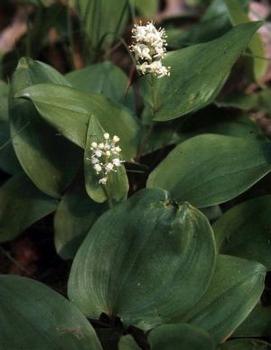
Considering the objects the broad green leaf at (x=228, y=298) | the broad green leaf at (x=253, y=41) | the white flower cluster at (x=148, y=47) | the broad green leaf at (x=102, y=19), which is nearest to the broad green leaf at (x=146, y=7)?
the broad green leaf at (x=102, y=19)

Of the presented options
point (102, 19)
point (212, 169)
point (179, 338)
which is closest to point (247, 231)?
point (212, 169)

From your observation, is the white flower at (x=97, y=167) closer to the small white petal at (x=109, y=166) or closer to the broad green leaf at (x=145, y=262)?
the small white petal at (x=109, y=166)

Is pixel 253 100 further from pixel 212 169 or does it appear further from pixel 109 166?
pixel 109 166

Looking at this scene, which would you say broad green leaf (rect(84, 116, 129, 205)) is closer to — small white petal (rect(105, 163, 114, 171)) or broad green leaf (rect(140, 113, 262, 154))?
small white petal (rect(105, 163, 114, 171))

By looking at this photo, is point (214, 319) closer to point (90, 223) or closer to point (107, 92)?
point (90, 223)

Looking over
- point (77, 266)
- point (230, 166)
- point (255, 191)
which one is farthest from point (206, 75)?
point (77, 266)

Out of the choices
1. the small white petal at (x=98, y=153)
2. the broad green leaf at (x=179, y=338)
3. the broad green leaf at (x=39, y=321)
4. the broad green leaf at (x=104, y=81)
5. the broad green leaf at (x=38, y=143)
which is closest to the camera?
the broad green leaf at (x=179, y=338)
